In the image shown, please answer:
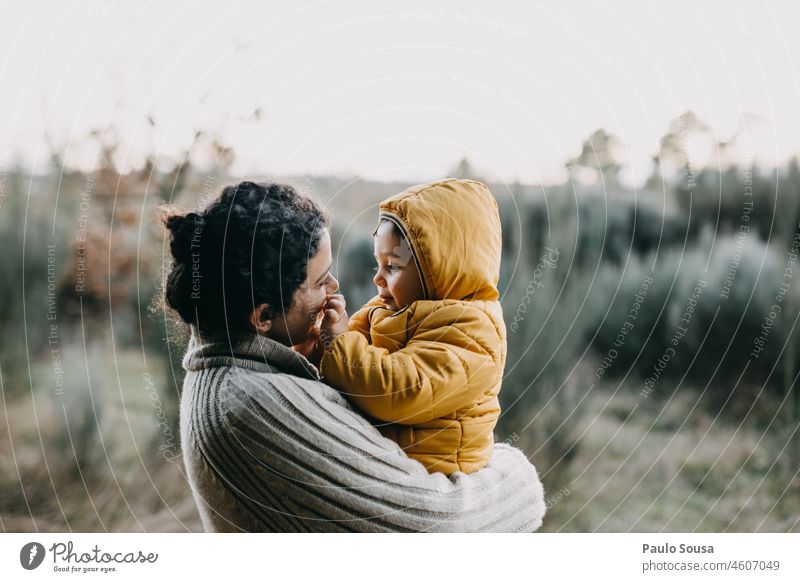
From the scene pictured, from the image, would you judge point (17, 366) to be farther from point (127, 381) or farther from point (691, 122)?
point (691, 122)

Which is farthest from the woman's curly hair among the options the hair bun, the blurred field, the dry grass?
the dry grass

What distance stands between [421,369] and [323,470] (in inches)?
6.5

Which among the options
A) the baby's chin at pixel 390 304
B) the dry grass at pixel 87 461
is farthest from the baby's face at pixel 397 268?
the dry grass at pixel 87 461

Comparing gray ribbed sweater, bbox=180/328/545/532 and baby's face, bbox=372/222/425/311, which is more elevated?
baby's face, bbox=372/222/425/311

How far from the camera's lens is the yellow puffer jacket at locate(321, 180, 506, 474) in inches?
34.4

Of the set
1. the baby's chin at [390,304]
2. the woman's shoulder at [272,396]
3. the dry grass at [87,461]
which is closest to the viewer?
the woman's shoulder at [272,396]

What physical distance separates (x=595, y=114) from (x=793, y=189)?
67 cm

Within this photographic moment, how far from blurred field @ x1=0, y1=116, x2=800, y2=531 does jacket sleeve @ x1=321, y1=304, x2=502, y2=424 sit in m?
0.76

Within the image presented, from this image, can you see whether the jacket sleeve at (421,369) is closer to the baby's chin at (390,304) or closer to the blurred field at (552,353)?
the baby's chin at (390,304)

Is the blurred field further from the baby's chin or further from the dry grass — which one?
the baby's chin

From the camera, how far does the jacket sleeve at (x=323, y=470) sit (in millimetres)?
850

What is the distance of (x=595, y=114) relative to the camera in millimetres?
1514

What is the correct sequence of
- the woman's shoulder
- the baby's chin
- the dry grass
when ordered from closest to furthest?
the woman's shoulder, the baby's chin, the dry grass

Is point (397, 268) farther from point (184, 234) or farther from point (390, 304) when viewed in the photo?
point (184, 234)
